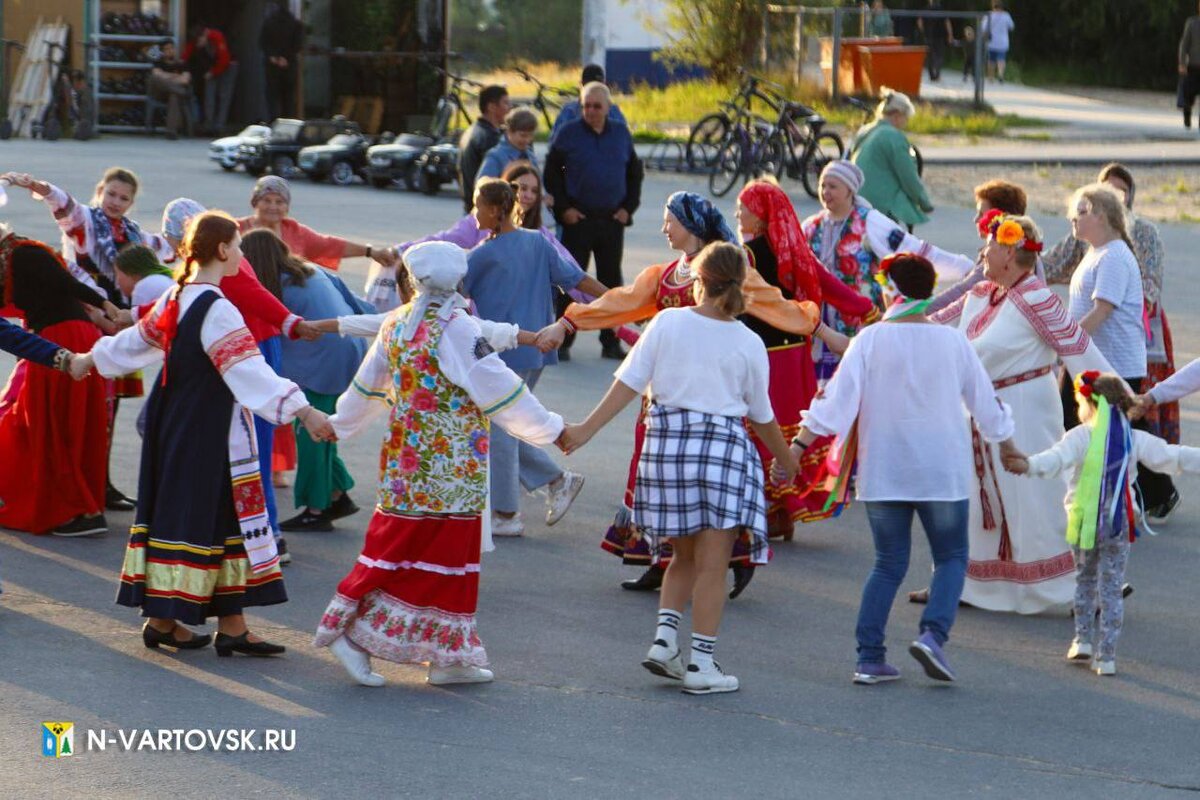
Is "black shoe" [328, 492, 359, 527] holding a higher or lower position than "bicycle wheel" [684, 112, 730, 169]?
lower

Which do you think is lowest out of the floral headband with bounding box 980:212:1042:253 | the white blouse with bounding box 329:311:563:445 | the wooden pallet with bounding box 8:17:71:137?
the white blouse with bounding box 329:311:563:445

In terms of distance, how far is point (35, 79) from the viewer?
28797 mm

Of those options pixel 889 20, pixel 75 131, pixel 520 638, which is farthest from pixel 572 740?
pixel 889 20

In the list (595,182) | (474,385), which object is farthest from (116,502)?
(595,182)

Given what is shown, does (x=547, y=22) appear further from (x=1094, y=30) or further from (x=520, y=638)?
(x=520, y=638)

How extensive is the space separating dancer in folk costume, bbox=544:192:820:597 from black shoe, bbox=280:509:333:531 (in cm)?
169

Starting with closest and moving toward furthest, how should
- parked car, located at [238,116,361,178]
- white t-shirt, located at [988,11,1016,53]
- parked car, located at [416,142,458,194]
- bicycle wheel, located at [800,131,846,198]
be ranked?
1. parked car, located at [416,142,458,194]
2. bicycle wheel, located at [800,131,846,198]
3. parked car, located at [238,116,361,178]
4. white t-shirt, located at [988,11,1016,53]

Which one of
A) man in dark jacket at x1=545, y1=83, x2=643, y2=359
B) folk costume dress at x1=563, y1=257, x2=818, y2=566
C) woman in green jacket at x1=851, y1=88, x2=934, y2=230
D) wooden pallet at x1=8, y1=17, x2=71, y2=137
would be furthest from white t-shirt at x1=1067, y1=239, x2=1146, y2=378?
wooden pallet at x1=8, y1=17, x2=71, y2=137

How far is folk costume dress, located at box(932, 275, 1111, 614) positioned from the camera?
7684mm

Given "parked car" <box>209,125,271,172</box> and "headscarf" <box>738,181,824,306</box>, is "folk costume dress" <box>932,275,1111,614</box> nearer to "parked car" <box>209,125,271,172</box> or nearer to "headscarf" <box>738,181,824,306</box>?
"headscarf" <box>738,181,824,306</box>

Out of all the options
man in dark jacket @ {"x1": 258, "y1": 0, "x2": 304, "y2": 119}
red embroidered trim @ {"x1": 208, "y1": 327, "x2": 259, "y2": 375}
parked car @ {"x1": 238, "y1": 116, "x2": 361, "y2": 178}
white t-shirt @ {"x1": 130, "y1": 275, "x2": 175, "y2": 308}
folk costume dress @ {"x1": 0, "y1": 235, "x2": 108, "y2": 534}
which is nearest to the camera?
red embroidered trim @ {"x1": 208, "y1": 327, "x2": 259, "y2": 375}

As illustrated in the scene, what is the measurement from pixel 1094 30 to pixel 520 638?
40.8m

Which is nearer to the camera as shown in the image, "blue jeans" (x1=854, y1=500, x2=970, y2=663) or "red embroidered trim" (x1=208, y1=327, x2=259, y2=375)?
"red embroidered trim" (x1=208, y1=327, x2=259, y2=375)

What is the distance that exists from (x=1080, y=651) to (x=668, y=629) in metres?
1.65
